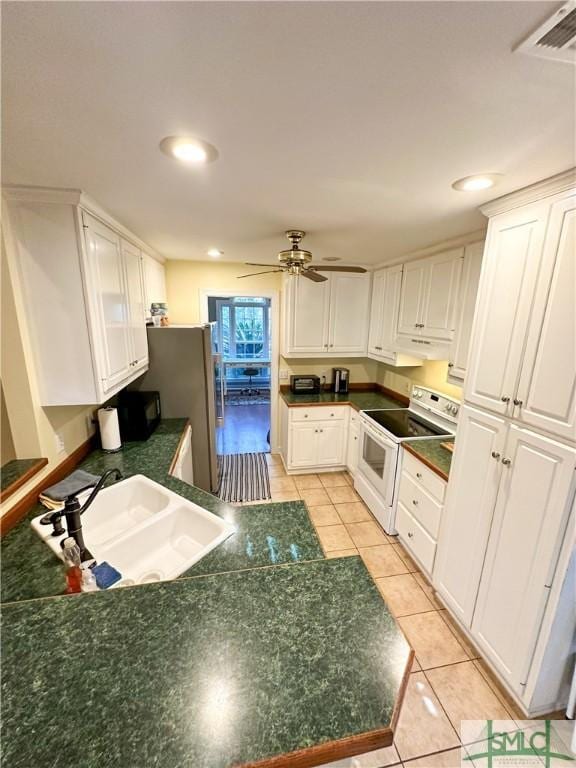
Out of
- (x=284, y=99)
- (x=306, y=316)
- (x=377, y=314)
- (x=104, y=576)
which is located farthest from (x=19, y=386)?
(x=377, y=314)

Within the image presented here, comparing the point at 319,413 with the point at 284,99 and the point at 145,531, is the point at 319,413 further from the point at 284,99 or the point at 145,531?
the point at 284,99

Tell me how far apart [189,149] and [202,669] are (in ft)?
5.07

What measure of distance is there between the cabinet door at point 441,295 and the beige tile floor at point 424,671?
1771mm

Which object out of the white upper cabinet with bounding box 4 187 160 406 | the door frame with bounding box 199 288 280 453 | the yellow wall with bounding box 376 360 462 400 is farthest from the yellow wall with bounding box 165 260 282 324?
the yellow wall with bounding box 376 360 462 400

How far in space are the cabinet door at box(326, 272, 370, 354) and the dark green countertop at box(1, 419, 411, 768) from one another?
2766 millimetres

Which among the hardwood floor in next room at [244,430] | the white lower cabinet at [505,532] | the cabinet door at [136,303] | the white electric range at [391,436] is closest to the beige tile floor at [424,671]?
the white lower cabinet at [505,532]

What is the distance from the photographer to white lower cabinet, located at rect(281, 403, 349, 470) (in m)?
3.46

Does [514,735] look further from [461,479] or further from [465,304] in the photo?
[465,304]

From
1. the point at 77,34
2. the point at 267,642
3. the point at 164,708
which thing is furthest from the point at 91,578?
the point at 77,34

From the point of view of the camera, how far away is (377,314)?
341 centimetres

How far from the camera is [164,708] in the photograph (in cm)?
67

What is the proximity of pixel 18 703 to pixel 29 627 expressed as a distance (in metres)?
0.20

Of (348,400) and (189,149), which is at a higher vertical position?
(189,149)

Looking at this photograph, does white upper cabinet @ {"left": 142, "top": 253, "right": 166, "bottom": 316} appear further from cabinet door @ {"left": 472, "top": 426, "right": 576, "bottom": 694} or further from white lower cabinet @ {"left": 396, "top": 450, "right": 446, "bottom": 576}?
cabinet door @ {"left": 472, "top": 426, "right": 576, "bottom": 694}
